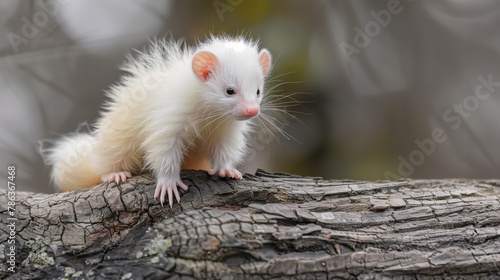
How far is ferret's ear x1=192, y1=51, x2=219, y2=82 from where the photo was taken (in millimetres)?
1783

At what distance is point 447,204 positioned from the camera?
1.78 m

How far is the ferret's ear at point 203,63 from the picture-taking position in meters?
1.78

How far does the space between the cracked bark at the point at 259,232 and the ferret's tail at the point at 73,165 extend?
1.46 ft

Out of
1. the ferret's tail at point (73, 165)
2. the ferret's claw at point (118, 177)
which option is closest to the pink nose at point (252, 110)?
the ferret's claw at point (118, 177)

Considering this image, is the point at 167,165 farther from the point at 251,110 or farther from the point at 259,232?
the point at 259,232

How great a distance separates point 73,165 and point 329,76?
68.7 inches

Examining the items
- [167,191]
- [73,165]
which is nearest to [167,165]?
[167,191]

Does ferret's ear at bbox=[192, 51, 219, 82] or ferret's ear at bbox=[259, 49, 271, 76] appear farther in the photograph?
ferret's ear at bbox=[259, 49, 271, 76]

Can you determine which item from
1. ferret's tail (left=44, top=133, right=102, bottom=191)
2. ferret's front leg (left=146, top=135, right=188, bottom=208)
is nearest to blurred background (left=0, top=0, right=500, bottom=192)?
ferret's tail (left=44, top=133, right=102, bottom=191)

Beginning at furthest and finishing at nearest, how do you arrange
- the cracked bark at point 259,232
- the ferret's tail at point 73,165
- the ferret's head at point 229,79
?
the ferret's tail at point 73,165
the ferret's head at point 229,79
the cracked bark at point 259,232

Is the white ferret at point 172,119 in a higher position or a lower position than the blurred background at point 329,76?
lower

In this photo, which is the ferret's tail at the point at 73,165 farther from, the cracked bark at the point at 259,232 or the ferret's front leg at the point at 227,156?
the ferret's front leg at the point at 227,156

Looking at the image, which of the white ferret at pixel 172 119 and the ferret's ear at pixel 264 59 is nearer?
the white ferret at pixel 172 119

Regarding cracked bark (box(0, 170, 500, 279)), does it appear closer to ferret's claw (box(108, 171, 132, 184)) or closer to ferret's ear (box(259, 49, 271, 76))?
ferret's claw (box(108, 171, 132, 184))
